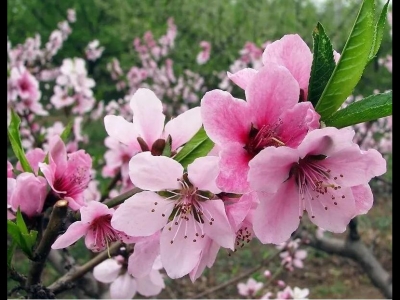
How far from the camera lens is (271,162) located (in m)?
0.67

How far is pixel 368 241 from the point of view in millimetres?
5699

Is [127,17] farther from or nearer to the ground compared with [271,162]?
nearer to the ground

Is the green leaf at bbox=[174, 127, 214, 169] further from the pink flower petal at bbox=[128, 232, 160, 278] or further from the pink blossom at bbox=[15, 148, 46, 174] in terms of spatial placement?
the pink blossom at bbox=[15, 148, 46, 174]

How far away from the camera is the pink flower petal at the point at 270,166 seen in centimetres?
66

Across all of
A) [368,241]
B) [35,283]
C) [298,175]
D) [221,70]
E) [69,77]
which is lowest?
[368,241]

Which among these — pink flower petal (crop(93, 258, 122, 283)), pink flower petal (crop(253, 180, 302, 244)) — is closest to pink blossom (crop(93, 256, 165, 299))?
pink flower petal (crop(93, 258, 122, 283))

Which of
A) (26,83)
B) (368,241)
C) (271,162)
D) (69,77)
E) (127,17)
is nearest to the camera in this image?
(271,162)

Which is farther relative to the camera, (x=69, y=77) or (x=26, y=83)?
(x=69, y=77)

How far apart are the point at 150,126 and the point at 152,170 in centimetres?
17

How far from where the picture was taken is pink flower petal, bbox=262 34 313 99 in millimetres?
762

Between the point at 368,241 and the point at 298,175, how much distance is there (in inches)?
210

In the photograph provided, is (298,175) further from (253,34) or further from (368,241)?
(253,34)

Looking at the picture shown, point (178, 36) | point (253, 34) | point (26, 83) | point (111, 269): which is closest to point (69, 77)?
point (26, 83)

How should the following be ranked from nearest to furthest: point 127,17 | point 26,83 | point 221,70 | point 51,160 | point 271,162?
1. point 271,162
2. point 51,160
3. point 26,83
4. point 221,70
5. point 127,17
